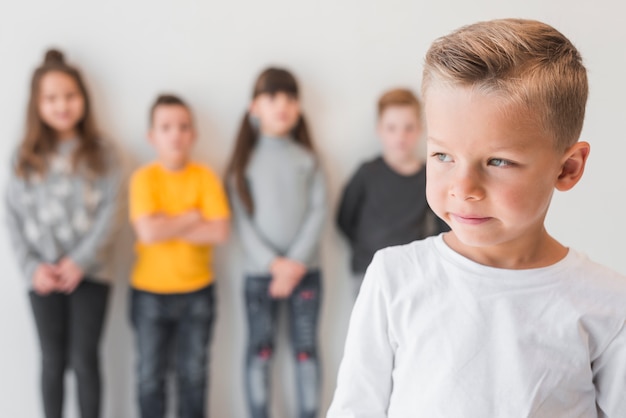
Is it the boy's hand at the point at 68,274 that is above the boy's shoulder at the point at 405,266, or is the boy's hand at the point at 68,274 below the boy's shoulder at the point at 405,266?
below

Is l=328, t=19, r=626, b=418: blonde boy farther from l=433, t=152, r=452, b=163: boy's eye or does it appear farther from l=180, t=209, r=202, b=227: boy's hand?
l=180, t=209, r=202, b=227: boy's hand

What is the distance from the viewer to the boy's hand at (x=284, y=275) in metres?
2.40

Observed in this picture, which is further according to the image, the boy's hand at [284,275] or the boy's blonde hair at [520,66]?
the boy's hand at [284,275]

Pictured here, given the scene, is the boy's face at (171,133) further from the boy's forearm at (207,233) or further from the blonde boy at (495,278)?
the blonde boy at (495,278)

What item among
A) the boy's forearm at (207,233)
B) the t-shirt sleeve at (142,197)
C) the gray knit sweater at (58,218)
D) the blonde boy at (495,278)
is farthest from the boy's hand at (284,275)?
the blonde boy at (495,278)

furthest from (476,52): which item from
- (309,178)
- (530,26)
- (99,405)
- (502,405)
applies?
(99,405)

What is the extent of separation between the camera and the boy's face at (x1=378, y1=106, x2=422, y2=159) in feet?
8.09

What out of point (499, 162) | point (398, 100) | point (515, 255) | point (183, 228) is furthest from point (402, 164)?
point (499, 162)

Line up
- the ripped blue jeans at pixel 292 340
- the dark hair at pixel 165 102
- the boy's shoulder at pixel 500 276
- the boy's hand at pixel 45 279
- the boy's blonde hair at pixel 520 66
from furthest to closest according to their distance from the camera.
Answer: the ripped blue jeans at pixel 292 340 → the dark hair at pixel 165 102 → the boy's hand at pixel 45 279 → the boy's shoulder at pixel 500 276 → the boy's blonde hair at pixel 520 66

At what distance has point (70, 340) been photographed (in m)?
2.36

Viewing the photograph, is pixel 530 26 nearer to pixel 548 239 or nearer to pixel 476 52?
pixel 476 52

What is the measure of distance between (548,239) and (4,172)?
2058mm

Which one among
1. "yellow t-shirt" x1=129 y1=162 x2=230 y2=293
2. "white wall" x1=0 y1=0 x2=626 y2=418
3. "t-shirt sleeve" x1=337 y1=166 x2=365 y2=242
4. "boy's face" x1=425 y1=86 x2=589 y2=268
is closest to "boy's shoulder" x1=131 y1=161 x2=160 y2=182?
"yellow t-shirt" x1=129 y1=162 x2=230 y2=293

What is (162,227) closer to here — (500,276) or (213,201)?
(213,201)
